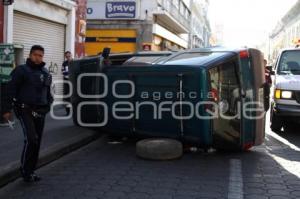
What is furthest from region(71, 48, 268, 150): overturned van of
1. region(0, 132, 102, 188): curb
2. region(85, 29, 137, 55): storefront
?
region(85, 29, 137, 55): storefront

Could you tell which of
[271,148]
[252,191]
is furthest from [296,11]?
[252,191]

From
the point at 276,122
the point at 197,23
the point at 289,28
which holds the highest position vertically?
the point at 197,23

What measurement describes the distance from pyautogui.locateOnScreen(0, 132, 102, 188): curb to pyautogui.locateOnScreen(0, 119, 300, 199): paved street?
0.12 metres

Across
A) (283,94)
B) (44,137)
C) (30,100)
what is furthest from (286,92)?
(30,100)

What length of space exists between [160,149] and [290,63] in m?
Result: 5.41

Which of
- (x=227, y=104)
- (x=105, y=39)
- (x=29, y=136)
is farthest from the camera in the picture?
(x=105, y=39)

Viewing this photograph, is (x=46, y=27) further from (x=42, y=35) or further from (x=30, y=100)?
(x=30, y=100)

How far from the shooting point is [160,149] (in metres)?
8.27

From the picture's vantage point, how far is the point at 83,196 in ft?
19.9

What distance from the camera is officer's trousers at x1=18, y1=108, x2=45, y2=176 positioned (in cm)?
648

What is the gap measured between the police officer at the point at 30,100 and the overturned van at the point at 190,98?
98.2 inches

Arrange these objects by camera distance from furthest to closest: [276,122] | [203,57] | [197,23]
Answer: [197,23] < [276,122] < [203,57]

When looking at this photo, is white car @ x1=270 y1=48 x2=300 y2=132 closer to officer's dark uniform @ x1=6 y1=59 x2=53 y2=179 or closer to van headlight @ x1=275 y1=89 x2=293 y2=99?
van headlight @ x1=275 y1=89 x2=293 y2=99

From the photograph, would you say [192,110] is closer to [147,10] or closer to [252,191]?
[252,191]
